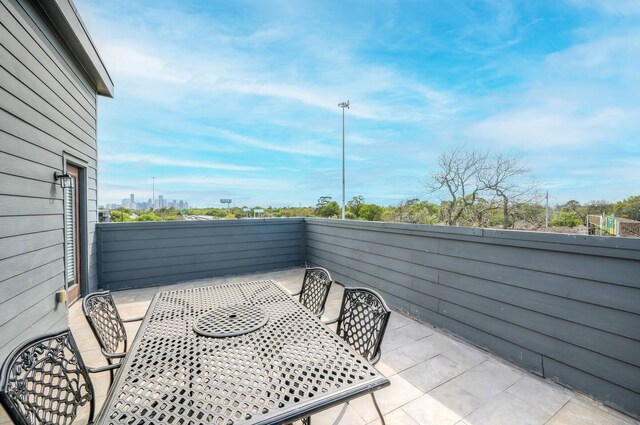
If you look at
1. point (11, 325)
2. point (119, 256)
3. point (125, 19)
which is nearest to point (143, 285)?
point (119, 256)

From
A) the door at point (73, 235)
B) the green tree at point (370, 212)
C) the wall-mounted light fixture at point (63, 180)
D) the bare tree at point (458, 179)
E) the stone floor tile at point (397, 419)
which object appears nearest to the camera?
the stone floor tile at point (397, 419)

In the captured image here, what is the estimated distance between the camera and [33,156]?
93.9 inches

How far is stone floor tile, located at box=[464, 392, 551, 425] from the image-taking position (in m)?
1.68

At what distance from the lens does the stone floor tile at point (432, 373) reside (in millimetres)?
2047

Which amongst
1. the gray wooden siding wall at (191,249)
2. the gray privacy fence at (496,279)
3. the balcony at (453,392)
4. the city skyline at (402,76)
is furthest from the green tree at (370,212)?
the balcony at (453,392)

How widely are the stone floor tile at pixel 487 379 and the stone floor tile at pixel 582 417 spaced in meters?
0.31

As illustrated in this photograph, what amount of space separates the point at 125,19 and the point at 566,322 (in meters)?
6.11

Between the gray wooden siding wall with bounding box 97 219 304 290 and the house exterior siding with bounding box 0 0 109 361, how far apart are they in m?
1.35

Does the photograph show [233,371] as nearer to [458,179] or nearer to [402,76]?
[402,76]

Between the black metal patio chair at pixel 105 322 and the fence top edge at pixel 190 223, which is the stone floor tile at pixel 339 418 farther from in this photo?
the fence top edge at pixel 190 223

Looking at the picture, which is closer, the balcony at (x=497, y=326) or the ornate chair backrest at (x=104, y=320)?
the ornate chair backrest at (x=104, y=320)

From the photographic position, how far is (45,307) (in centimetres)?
256

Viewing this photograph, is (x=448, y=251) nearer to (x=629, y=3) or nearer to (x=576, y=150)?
(x=629, y=3)

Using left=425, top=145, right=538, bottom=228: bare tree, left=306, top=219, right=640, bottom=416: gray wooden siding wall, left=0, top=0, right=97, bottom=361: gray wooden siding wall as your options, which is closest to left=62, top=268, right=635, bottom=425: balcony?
left=306, top=219, right=640, bottom=416: gray wooden siding wall
